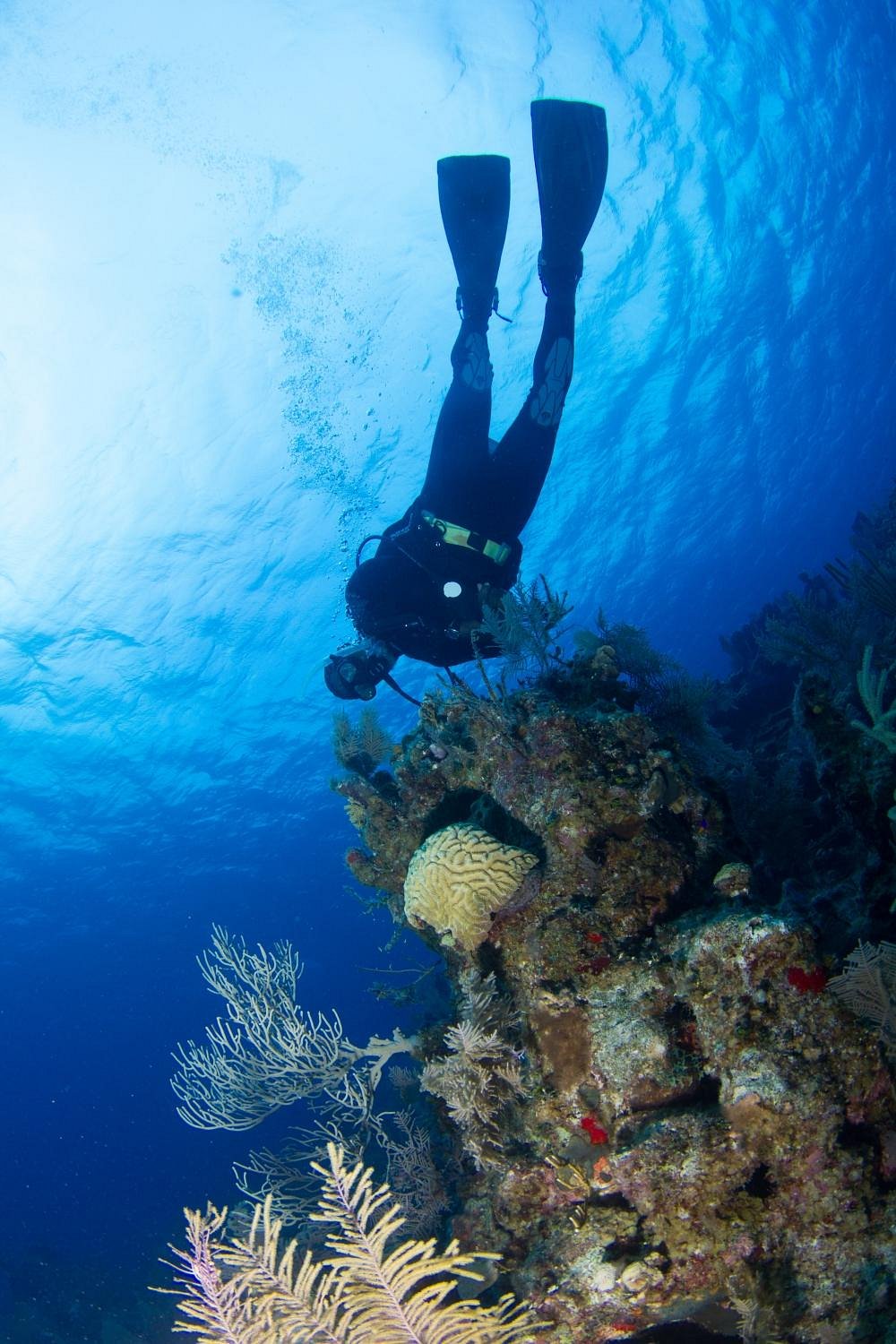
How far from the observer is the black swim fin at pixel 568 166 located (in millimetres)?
7426

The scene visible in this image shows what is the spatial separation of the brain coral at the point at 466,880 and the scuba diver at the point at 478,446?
8.69 ft

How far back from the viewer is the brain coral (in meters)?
4.05

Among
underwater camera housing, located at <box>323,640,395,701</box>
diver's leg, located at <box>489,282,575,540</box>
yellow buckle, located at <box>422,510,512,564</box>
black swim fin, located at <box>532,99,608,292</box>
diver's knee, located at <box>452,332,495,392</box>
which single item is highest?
black swim fin, located at <box>532,99,608,292</box>

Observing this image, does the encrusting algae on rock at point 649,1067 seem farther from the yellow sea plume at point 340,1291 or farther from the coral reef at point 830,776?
the yellow sea plume at point 340,1291

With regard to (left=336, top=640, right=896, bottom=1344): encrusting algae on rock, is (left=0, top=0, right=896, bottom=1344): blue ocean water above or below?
above

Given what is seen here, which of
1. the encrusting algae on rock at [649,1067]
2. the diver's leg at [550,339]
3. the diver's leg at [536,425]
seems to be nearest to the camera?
the encrusting algae on rock at [649,1067]

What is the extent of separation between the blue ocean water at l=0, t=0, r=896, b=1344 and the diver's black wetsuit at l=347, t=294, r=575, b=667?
29.3ft

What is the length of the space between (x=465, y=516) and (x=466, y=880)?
4.92 metres

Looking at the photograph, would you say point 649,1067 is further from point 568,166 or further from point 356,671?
point 568,166

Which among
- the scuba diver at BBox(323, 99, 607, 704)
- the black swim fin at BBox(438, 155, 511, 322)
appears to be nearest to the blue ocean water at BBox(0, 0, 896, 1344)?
the black swim fin at BBox(438, 155, 511, 322)

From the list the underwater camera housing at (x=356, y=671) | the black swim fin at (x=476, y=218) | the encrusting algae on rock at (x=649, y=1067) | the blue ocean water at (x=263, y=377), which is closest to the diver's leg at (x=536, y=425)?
the black swim fin at (x=476, y=218)

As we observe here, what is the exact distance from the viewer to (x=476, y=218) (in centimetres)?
812

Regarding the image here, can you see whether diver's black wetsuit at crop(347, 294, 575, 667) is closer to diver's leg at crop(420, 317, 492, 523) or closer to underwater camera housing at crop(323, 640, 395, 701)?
diver's leg at crop(420, 317, 492, 523)

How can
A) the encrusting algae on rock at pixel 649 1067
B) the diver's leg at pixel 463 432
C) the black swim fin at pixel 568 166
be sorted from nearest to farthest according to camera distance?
the encrusting algae on rock at pixel 649 1067 → the black swim fin at pixel 568 166 → the diver's leg at pixel 463 432
